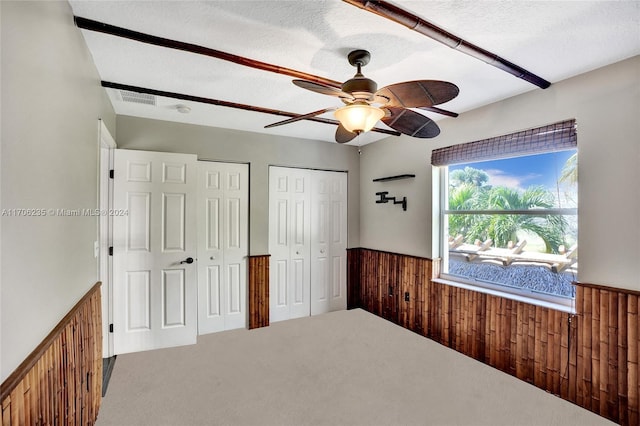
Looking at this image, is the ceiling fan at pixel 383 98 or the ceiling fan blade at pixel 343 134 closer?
the ceiling fan at pixel 383 98

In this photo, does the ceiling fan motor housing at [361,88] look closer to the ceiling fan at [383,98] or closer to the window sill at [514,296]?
the ceiling fan at [383,98]

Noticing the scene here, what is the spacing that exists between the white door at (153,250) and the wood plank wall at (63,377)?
2.80ft

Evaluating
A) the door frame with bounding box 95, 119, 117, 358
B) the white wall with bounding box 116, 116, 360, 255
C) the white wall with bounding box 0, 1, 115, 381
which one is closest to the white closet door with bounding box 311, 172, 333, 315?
the white wall with bounding box 116, 116, 360, 255

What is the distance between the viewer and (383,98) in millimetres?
1640

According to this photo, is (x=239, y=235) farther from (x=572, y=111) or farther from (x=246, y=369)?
(x=572, y=111)

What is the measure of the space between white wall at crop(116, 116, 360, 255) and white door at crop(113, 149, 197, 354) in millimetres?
322

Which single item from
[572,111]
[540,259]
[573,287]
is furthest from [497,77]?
[573,287]

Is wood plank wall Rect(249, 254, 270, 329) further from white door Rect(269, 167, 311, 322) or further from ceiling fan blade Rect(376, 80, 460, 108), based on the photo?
ceiling fan blade Rect(376, 80, 460, 108)

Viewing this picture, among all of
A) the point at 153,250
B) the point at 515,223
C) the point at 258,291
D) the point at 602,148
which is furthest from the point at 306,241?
the point at 602,148

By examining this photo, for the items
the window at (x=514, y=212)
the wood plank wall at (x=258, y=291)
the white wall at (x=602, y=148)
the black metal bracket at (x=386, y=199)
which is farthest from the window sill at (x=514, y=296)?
the wood plank wall at (x=258, y=291)

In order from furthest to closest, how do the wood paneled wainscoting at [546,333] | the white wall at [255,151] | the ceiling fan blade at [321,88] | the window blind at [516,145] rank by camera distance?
the white wall at [255,151] → the window blind at [516,145] → the wood paneled wainscoting at [546,333] → the ceiling fan blade at [321,88]

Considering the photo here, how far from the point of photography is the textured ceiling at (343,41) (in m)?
1.52

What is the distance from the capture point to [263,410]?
1811 mm

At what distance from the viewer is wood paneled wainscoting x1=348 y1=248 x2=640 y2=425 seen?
6.43 ft
